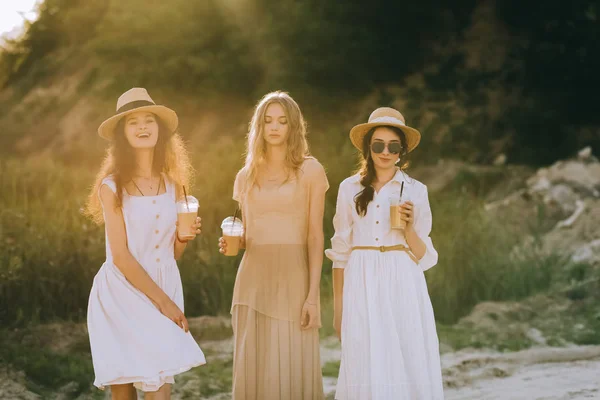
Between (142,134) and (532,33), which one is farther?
(532,33)

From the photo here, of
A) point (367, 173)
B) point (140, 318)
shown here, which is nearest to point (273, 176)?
point (367, 173)

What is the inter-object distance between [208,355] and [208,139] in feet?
19.1

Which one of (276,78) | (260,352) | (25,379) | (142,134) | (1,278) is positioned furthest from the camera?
(276,78)

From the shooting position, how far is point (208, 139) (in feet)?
40.8

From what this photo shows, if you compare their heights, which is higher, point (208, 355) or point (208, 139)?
point (208, 139)

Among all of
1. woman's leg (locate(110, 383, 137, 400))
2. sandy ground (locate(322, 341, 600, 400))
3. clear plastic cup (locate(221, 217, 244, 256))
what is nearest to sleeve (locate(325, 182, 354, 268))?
clear plastic cup (locate(221, 217, 244, 256))

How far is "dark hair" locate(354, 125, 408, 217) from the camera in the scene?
4387 mm

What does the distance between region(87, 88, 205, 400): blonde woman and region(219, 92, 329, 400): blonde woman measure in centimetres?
43

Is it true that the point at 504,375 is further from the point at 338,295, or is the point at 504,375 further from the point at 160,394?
the point at 160,394

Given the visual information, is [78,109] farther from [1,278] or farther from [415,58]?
[1,278]

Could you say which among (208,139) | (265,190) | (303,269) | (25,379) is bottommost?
(25,379)

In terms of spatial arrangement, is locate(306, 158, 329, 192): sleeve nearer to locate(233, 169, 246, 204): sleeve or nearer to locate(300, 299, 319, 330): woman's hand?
locate(233, 169, 246, 204): sleeve

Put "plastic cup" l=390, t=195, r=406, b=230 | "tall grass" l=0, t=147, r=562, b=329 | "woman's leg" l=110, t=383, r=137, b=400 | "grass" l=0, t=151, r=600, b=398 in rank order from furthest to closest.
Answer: "tall grass" l=0, t=147, r=562, b=329
"grass" l=0, t=151, r=600, b=398
"plastic cup" l=390, t=195, r=406, b=230
"woman's leg" l=110, t=383, r=137, b=400

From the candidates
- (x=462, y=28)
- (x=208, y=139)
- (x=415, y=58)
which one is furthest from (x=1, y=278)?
(x=462, y=28)
